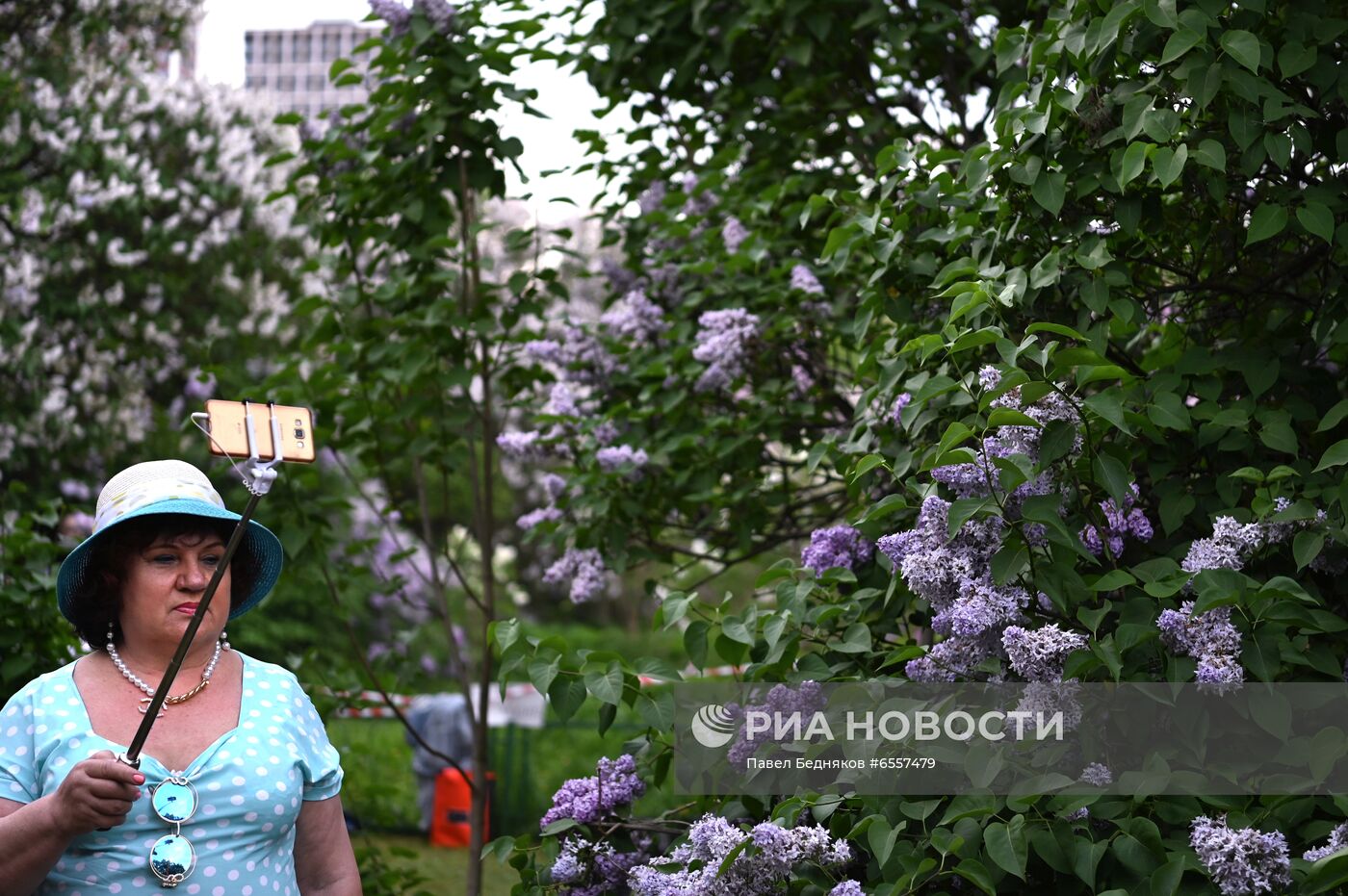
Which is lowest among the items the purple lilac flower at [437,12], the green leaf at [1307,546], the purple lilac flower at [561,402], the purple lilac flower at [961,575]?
the purple lilac flower at [961,575]

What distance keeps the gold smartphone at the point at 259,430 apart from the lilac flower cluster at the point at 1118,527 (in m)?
1.44

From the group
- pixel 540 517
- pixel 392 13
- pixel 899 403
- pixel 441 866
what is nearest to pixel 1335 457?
pixel 899 403

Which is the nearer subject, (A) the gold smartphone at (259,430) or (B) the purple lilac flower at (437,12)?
(A) the gold smartphone at (259,430)

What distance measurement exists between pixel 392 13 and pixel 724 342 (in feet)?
4.71

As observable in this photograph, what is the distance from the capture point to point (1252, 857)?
2.11 meters

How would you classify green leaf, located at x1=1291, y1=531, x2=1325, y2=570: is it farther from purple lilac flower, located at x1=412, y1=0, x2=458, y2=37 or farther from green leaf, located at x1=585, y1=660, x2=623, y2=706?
purple lilac flower, located at x1=412, y1=0, x2=458, y2=37

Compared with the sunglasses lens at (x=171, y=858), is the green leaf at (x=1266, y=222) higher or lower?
higher

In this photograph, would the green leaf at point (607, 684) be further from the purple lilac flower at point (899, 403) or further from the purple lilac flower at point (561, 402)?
the purple lilac flower at point (561, 402)

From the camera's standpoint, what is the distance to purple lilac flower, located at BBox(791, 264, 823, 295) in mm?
3607

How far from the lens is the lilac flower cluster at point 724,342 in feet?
11.8

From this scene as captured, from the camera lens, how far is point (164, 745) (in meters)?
2.03

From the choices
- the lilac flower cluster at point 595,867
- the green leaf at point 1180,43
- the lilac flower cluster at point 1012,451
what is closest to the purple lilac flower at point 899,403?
the lilac flower cluster at point 1012,451

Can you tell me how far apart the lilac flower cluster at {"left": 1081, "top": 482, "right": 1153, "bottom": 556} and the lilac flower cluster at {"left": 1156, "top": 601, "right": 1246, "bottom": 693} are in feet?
0.96

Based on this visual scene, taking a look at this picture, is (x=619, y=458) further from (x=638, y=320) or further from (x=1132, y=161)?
(x=1132, y=161)
